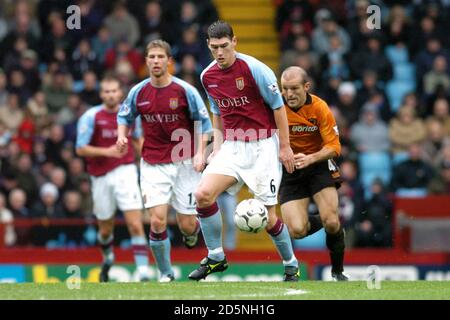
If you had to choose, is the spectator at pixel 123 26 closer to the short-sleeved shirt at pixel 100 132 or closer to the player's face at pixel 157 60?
the short-sleeved shirt at pixel 100 132

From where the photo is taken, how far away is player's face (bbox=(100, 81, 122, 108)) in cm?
1445

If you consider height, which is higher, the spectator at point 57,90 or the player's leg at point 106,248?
the spectator at point 57,90

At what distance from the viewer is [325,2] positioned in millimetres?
21297

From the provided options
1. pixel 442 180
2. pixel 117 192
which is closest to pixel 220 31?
pixel 117 192

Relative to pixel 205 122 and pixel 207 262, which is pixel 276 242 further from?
pixel 205 122

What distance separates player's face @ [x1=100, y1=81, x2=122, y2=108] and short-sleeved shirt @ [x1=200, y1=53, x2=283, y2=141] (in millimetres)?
3076

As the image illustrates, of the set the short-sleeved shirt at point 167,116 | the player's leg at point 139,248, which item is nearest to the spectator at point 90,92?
the player's leg at point 139,248

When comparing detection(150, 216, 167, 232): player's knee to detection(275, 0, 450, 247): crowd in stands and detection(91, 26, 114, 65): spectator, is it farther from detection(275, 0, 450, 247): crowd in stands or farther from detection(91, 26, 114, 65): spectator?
detection(91, 26, 114, 65): spectator

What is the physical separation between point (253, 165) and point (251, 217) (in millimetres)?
590

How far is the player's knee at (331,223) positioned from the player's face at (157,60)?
2.21 m

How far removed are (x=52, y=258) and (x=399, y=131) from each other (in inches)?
234

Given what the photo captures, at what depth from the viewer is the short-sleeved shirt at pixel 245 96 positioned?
1127cm

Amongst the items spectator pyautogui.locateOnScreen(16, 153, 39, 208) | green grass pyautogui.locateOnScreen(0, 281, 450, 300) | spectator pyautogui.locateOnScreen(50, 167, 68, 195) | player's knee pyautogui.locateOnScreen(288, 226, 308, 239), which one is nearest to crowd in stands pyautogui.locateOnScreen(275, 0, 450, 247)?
spectator pyautogui.locateOnScreen(50, 167, 68, 195)

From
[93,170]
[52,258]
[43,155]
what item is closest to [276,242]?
[93,170]
